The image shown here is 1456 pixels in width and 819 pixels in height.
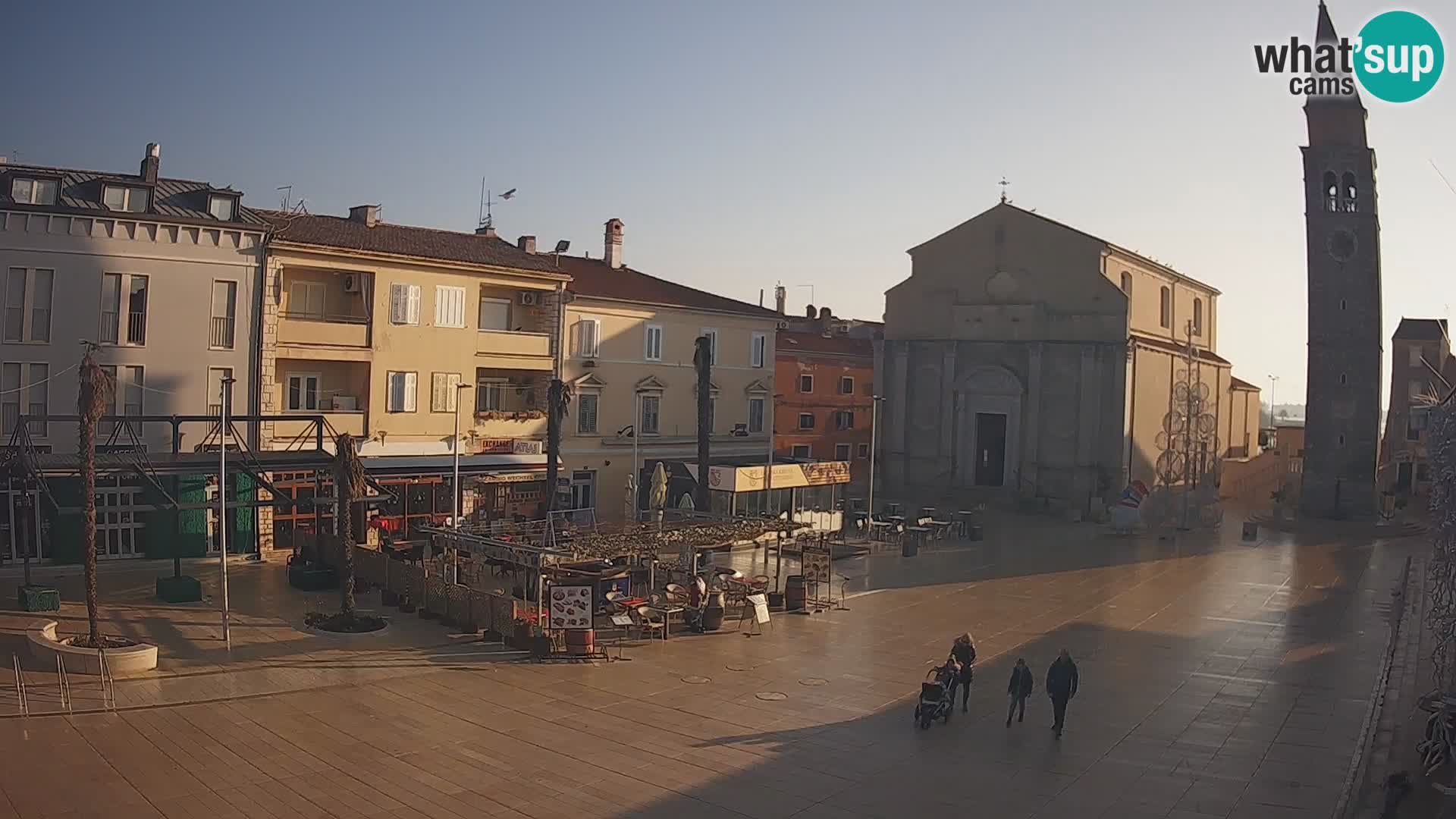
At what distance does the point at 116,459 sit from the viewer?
26844 mm

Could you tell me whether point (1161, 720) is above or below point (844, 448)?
below

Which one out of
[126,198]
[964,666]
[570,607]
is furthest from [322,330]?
[964,666]

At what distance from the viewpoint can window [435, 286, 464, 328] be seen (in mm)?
40312

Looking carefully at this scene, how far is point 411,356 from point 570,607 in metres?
18.5

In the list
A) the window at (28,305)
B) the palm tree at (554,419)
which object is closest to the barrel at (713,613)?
the palm tree at (554,419)

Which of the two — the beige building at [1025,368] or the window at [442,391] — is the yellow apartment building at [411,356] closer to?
the window at [442,391]

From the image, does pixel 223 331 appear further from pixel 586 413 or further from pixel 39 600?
pixel 586 413

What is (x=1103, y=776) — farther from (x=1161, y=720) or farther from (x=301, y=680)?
(x=301, y=680)

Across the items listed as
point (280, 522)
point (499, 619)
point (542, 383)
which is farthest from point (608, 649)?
point (542, 383)

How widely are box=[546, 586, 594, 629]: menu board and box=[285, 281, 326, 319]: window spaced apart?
18.3 m

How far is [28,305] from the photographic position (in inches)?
1252

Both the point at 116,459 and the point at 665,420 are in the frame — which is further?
the point at 665,420

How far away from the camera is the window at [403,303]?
128 ft

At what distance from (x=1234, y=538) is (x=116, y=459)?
47588 mm
